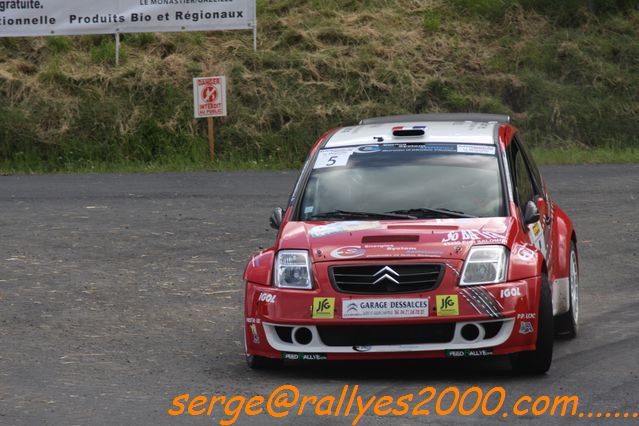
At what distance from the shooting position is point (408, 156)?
10.0 m

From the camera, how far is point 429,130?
10391 mm

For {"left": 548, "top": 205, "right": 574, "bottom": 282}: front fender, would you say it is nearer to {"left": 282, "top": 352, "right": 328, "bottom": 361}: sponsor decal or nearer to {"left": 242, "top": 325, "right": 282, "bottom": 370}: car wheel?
{"left": 282, "top": 352, "right": 328, "bottom": 361}: sponsor decal

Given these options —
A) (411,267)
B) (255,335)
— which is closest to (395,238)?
(411,267)

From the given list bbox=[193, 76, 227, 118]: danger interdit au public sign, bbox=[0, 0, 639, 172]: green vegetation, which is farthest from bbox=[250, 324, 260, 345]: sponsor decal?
bbox=[193, 76, 227, 118]: danger interdit au public sign

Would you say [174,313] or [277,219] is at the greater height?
[277,219]

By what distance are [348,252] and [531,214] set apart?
138 cm

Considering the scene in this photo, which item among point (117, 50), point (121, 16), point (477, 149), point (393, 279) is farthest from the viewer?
point (117, 50)

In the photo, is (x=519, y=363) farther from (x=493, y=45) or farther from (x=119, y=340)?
(x=493, y=45)

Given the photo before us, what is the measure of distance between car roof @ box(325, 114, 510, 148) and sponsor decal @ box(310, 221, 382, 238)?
1.06 meters

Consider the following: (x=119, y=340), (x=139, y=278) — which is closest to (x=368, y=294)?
(x=119, y=340)

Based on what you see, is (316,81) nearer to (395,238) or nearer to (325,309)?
(395,238)

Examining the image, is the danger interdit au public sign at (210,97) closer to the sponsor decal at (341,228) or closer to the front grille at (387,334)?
the sponsor decal at (341,228)

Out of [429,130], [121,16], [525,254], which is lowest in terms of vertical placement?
[525,254]

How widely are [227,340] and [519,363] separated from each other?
99.1 inches
